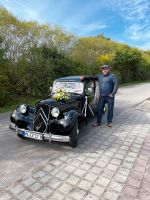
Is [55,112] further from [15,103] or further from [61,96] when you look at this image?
[15,103]

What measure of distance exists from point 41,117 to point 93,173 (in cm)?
178

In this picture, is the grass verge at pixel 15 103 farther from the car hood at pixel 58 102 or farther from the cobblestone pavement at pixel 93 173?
the cobblestone pavement at pixel 93 173

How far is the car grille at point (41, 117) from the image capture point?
4691 millimetres

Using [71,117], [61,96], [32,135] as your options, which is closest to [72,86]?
[61,96]

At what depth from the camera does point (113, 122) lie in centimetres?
737

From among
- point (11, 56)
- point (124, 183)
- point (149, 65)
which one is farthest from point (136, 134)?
point (149, 65)

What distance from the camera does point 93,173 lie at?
371 centimetres

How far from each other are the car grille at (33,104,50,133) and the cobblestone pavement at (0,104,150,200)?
25.2 inches

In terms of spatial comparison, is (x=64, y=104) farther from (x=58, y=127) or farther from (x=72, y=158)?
(x=72, y=158)

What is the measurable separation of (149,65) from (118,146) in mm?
38530

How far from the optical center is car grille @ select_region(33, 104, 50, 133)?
185 inches

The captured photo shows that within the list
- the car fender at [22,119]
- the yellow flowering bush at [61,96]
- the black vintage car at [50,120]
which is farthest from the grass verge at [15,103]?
the yellow flowering bush at [61,96]

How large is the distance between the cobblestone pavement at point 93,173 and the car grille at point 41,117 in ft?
2.10

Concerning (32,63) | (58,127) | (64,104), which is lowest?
(58,127)
